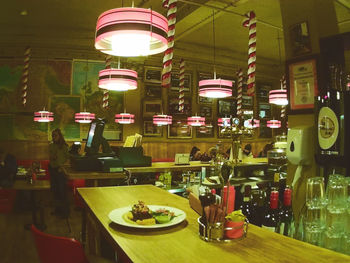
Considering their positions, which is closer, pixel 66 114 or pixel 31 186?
pixel 31 186

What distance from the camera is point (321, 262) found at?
1.09 metres

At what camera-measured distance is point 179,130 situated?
1084 cm

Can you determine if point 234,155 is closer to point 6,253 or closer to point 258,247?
point 258,247

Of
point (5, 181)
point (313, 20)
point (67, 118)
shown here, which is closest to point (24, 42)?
point (67, 118)

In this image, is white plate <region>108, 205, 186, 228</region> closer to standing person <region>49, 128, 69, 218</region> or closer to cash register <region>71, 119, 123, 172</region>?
cash register <region>71, 119, 123, 172</region>

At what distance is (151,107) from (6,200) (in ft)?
17.5

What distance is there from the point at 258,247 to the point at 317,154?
0.68m

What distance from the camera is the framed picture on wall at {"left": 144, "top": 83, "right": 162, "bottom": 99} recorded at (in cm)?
1031

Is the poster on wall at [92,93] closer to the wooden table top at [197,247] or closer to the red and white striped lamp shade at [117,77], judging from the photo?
the red and white striped lamp shade at [117,77]

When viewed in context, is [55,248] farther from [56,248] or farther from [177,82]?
[177,82]

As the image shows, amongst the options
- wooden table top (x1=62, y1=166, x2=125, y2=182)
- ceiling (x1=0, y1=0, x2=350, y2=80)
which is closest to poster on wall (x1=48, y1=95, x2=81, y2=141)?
ceiling (x1=0, y1=0, x2=350, y2=80)

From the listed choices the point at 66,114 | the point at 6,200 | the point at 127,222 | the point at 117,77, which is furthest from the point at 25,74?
the point at 127,222

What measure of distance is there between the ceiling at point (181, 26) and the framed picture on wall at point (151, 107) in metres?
1.56

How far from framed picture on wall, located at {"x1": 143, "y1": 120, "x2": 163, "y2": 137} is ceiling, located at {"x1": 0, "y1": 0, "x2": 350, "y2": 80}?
7.49ft
